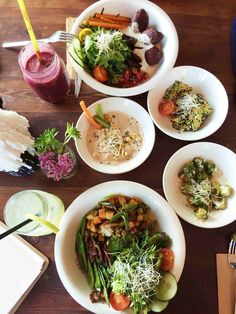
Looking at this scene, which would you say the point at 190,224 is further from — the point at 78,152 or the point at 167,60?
the point at 167,60

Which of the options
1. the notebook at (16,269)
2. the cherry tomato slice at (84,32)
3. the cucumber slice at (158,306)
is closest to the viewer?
the cucumber slice at (158,306)

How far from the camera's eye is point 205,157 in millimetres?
1188

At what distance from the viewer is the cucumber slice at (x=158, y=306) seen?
0.97m

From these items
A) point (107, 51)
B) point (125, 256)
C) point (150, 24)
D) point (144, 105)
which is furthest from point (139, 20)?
point (125, 256)

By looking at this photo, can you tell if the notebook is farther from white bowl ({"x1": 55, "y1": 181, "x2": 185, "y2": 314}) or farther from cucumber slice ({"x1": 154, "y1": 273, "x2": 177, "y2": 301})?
cucumber slice ({"x1": 154, "y1": 273, "x2": 177, "y2": 301})

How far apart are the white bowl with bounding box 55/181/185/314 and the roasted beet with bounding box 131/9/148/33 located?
1.79 ft

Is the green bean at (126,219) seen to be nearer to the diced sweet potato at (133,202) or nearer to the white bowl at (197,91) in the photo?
the diced sweet potato at (133,202)

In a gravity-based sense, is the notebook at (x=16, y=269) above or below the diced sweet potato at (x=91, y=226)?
below

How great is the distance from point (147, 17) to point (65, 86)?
14.7 inches

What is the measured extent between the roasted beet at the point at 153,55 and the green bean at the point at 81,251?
614 mm

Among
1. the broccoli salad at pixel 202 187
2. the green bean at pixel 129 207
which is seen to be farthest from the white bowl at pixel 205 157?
the green bean at pixel 129 207

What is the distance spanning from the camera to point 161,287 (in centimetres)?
101

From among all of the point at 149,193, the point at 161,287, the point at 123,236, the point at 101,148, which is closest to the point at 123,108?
the point at 101,148

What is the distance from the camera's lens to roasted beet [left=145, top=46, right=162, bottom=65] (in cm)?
120
